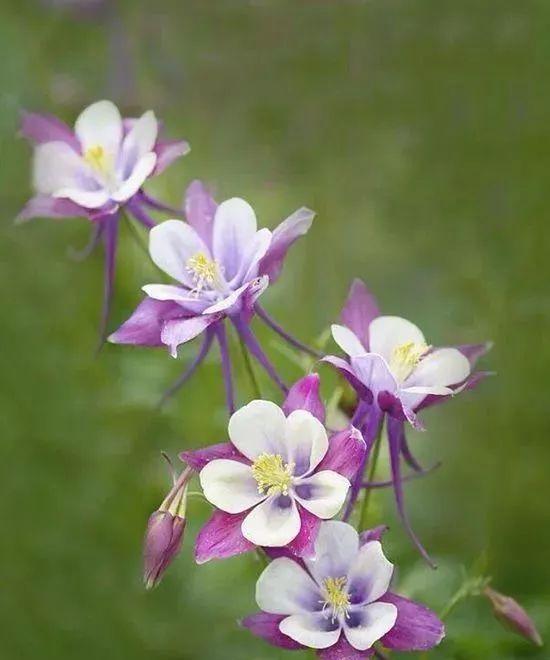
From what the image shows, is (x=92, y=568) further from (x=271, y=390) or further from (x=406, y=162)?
(x=406, y=162)

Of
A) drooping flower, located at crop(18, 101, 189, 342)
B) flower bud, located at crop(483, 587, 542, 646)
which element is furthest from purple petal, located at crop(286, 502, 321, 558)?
drooping flower, located at crop(18, 101, 189, 342)

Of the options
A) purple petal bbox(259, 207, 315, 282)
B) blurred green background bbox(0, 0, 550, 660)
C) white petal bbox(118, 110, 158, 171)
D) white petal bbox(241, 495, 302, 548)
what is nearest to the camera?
white petal bbox(241, 495, 302, 548)

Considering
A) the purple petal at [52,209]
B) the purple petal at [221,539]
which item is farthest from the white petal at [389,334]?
the purple petal at [52,209]

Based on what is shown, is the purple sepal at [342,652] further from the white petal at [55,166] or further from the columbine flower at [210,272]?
the white petal at [55,166]

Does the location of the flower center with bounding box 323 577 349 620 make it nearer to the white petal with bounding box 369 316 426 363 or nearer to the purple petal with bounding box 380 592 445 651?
the purple petal with bounding box 380 592 445 651

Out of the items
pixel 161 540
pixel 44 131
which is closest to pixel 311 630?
pixel 161 540

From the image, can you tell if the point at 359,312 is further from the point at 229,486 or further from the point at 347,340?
the point at 229,486

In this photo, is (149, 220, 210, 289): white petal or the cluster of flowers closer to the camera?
the cluster of flowers
